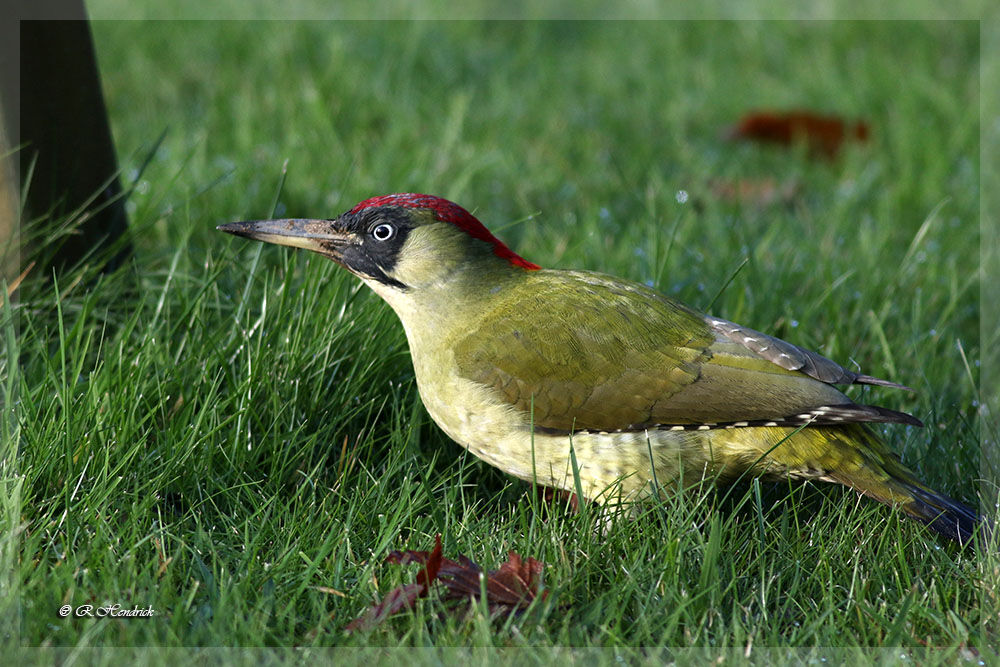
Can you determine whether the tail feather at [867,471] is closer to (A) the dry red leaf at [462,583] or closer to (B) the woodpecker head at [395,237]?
(A) the dry red leaf at [462,583]

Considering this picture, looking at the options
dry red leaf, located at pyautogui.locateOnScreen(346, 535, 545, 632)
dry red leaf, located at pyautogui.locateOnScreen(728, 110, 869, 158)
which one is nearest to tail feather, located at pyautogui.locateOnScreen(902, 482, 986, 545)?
dry red leaf, located at pyautogui.locateOnScreen(346, 535, 545, 632)

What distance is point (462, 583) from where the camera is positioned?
2.40m

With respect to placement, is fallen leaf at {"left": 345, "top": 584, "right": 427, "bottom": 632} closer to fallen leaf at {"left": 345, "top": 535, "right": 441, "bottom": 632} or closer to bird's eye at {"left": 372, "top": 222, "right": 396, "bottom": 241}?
fallen leaf at {"left": 345, "top": 535, "right": 441, "bottom": 632}

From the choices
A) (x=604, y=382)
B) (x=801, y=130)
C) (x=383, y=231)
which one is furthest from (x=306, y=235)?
(x=801, y=130)

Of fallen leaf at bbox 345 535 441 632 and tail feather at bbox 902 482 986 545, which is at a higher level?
fallen leaf at bbox 345 535 441 632

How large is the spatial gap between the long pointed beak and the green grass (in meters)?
0.11

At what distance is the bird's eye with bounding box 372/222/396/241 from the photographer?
311 cm

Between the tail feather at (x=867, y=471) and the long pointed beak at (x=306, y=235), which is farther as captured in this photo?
the long pointed beak at (x=306, y=235)

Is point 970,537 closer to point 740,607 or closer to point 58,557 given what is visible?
point 740,607

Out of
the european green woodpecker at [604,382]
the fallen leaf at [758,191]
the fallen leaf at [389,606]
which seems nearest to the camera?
the fallen leaf at [389,606]

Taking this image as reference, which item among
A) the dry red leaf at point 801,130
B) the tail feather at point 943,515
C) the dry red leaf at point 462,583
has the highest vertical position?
the dry red leaf at point 801,130

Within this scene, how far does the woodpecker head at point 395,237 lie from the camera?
3.11 metres

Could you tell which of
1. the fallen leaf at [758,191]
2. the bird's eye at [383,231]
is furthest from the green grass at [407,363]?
the bird's eye at [383,231]

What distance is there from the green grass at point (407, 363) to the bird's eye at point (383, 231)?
256mm
